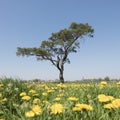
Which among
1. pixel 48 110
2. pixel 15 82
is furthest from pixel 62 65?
pixel 48 110

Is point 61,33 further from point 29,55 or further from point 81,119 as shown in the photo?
point 81,119

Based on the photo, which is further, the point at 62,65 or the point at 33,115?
the point at 62,65

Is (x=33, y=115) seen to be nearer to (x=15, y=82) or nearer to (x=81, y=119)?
(x=81, y=119)

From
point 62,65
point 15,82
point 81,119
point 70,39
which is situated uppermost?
point 70,39

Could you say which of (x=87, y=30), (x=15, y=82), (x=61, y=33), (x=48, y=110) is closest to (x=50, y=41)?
(x=61, y=33)

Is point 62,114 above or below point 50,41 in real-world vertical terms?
below

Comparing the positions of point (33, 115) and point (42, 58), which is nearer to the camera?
point (33, 115)

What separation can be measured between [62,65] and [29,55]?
21.5 ft

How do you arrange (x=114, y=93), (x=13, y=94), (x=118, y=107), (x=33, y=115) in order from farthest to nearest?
(x=13, y=94) → (x=114, y=93) → (x=118, y=107) → (x=33, y=115)

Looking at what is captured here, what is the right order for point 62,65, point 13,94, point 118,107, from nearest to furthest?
point 118,107
point 13,94
point 62,65

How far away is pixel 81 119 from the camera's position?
2.94 m

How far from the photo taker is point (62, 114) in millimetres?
3205

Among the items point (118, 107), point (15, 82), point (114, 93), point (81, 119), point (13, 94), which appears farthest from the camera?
point (15, 82)

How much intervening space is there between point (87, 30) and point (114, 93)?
139ft
